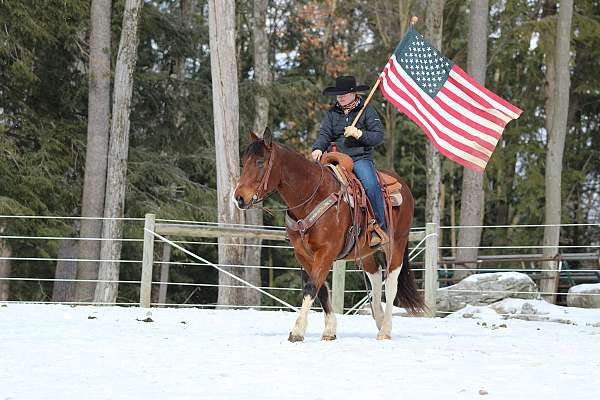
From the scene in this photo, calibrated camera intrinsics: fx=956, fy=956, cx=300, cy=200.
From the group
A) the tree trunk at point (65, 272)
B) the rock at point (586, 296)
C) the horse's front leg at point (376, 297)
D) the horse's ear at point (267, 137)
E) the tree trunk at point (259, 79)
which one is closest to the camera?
the horse's ear at point (267, 137)

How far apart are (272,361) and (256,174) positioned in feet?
5.45

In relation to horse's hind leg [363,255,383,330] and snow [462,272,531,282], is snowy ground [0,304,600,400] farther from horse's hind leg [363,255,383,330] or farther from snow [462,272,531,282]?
snow [462,272,531,282]

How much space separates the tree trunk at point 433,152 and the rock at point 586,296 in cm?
546

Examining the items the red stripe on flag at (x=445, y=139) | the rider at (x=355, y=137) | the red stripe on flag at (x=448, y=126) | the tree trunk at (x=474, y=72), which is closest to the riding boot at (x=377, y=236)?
the rider at (x=355, y=137)

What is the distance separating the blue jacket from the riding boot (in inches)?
26.4

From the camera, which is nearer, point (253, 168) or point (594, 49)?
point (253, 168)

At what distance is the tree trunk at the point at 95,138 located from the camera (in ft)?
61.9

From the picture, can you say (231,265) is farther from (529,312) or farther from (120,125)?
(120,125)

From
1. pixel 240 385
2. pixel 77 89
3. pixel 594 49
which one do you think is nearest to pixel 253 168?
pixel 240 385

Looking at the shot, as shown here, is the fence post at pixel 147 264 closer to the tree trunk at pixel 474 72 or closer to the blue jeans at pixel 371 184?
the blue jeans at pixel 371 184

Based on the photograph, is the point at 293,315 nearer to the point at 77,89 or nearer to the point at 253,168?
the point at 253,168

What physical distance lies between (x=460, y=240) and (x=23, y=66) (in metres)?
10.2

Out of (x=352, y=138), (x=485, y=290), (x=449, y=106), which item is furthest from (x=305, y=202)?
(x=485, y=290)

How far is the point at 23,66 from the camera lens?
18.8 metres
